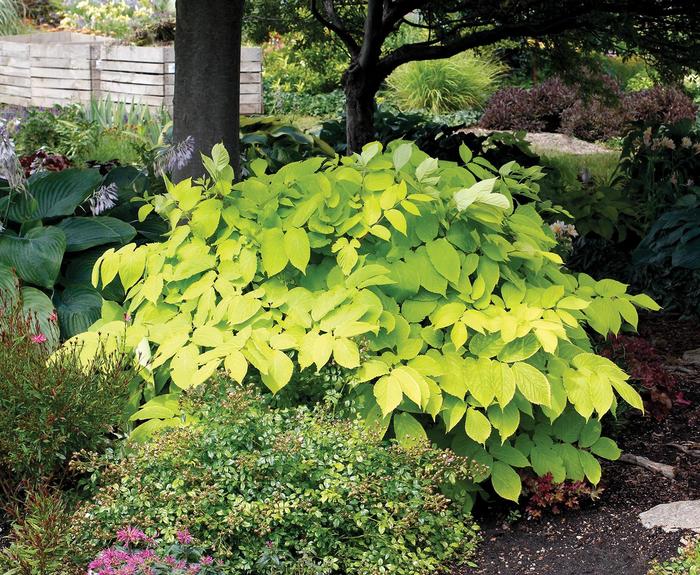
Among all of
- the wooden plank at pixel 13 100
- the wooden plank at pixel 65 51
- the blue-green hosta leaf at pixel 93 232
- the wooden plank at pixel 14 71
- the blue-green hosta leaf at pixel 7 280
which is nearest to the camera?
the blue-green hosta leaf at pixel 7 280

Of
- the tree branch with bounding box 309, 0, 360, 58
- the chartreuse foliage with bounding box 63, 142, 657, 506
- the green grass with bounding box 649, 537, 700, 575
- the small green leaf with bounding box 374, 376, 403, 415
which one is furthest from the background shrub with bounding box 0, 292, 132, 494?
the tree branch with bounding box 309, 0, 360, 58

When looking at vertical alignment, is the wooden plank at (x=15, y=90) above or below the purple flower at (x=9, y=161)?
below

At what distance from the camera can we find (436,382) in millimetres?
3191

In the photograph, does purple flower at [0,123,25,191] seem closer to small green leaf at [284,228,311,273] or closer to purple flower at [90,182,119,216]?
purple flower at [90,182,119,216]

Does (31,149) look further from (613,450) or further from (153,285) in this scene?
(613,450)

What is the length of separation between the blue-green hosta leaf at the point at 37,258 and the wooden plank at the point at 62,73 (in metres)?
10.0

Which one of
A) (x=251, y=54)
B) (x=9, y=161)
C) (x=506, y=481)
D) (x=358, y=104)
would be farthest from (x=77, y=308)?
(x=251, y=54)

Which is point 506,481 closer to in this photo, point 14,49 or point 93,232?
point 93,232

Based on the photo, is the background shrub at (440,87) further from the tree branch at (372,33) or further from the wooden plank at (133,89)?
the tree branch at (372,33)

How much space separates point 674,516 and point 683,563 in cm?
38

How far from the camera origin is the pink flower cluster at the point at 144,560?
2.46m

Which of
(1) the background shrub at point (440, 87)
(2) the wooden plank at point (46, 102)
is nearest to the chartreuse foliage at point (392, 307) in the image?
(2) the wooden plank at point (46, 102)

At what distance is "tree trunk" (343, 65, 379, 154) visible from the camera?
6.77m

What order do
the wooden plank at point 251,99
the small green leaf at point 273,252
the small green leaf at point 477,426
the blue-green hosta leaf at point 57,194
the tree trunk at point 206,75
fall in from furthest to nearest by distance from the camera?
the wooden plank at point 251,99
the tree trunk at point 206,75
the blue-green hosta leaf at point 57,194
the small green leaf at point 273,252
the small green leaf at point 477,426
